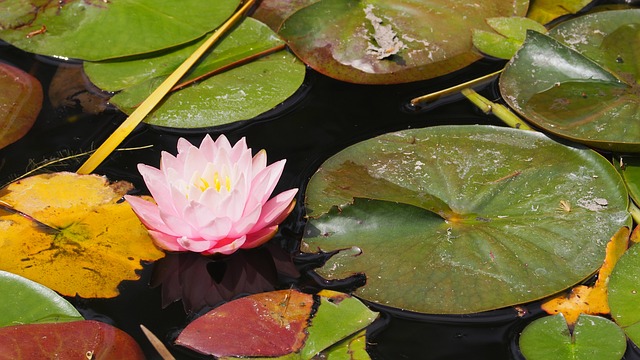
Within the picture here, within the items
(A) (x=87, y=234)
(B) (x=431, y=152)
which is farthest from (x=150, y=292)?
(B) (x=431, y=152)

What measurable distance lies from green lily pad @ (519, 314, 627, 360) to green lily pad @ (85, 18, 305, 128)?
132cm

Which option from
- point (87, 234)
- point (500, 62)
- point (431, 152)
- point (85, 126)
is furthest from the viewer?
Answer: point (500, 62)

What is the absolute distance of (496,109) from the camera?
2.77 metres

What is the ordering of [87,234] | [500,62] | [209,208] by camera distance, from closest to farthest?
[209,208] → [87,234] → [500,62]

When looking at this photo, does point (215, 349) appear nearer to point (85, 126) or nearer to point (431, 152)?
point (431, 152)

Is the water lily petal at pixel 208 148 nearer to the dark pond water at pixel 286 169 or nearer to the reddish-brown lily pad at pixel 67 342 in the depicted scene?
the dark pond water at pixel 286 169

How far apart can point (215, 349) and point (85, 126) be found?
1.22 m

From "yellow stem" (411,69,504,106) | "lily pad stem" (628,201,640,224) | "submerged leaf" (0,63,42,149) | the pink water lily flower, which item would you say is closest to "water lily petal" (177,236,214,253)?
the pink water lily flower

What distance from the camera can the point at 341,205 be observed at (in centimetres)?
236

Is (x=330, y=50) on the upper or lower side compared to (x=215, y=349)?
upper

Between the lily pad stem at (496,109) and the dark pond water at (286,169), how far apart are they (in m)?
0.03

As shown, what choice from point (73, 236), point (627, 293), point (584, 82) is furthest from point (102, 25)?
point (627, 293)

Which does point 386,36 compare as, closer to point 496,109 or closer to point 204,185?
point 496,109

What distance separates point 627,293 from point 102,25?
226cm
